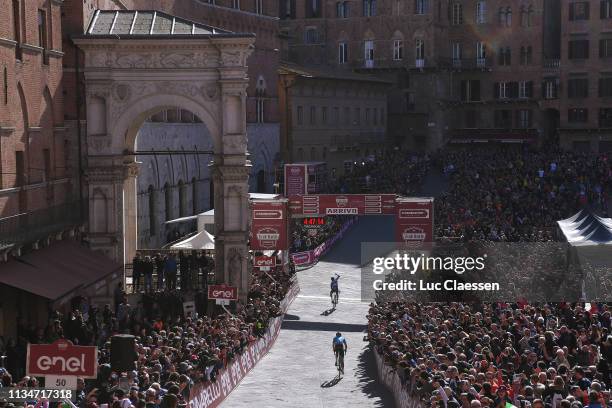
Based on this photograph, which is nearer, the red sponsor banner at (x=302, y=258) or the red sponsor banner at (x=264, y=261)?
the red sponsor banner at (x=264, y=261)

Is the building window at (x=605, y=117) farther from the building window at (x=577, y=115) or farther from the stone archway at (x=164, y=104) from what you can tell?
the stone archway at (x=164, y=104)

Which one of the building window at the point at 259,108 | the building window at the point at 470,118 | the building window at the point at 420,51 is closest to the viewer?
the building window at the point at 259,108

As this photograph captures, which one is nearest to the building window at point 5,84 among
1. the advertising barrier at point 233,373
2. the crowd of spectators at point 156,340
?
the crowd of spectators at point 156,340

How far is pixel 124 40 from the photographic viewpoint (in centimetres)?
3906

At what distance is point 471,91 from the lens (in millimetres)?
98000

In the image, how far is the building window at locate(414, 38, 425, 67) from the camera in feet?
311

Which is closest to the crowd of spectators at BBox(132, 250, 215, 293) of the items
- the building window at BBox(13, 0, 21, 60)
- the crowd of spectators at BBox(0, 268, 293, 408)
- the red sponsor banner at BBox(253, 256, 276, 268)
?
the crowd of spectators at BBox(0, 268, 293, 408)

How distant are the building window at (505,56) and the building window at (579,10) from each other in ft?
19.8

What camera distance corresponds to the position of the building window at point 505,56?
9675 cm

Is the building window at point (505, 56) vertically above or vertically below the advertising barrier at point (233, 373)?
above

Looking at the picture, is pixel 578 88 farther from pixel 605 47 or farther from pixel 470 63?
pixel 470 63

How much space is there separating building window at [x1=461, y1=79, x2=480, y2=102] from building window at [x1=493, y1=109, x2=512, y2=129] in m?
2.00

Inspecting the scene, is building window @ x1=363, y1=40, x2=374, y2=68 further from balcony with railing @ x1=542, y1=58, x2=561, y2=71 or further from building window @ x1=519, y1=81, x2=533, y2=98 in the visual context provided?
balcony with railing @ x1=542, y1=58, x2=561, y2=71

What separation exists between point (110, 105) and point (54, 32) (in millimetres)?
3533
